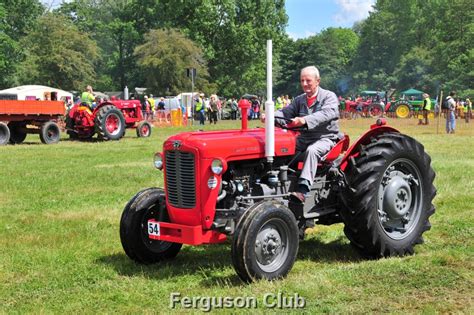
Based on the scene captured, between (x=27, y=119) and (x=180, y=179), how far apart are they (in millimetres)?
15819

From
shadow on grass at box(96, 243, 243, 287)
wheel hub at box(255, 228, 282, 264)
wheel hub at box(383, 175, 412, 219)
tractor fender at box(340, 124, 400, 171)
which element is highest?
tractor fender at box(340, 124, 400, 171)

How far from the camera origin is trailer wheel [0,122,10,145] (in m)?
18.9

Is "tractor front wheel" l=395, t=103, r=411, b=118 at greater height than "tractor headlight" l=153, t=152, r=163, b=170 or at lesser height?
greater

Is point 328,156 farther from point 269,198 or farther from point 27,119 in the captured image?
point 27,119

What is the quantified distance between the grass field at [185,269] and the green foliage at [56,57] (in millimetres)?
48386

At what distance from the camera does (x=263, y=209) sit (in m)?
4.93

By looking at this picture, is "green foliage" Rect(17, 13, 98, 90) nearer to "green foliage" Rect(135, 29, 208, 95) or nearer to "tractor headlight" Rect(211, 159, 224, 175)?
"green foliage" Rect(135, 29, 208, 95)

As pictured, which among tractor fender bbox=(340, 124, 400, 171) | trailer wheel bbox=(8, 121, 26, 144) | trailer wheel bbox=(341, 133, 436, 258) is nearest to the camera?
trailer wheel bbox=(341, 133, 436, 258)

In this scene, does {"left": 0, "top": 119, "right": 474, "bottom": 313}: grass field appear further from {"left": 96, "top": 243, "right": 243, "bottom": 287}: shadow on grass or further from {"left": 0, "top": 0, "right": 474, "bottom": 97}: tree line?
{"left": 0, "top": 0, "right": 474, "bottom": 97}: tree line

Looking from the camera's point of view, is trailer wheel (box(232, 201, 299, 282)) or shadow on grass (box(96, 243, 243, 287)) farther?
shadow on grass (box(96, 243, 243, 287))

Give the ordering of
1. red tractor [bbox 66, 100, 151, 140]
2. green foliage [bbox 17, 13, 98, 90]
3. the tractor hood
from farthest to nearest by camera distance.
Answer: green foliage [bbox 17, 13, 98, 90] → red tractor [bbox 66, 100, 151, 140] → the tractor hood

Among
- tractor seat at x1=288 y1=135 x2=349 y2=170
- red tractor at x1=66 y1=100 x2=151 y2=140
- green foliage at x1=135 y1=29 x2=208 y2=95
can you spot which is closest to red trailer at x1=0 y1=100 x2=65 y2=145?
red tractor at x1=66 y1=100 x2=151 y2=140

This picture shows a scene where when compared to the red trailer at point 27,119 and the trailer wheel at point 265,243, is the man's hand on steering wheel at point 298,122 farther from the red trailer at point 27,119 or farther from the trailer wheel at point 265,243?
the red trailer at point 27,119

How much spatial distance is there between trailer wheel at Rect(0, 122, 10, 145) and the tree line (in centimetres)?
3268
